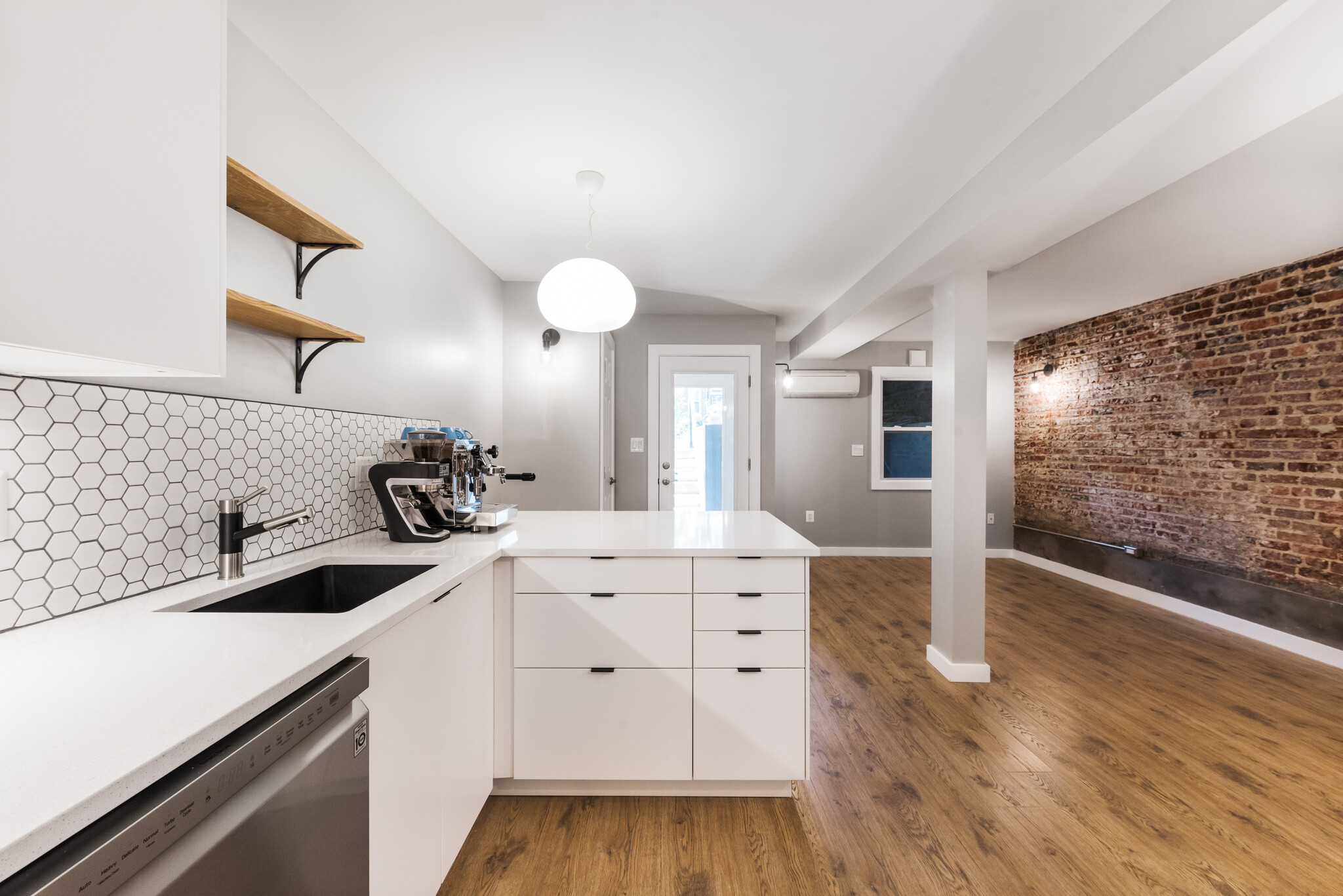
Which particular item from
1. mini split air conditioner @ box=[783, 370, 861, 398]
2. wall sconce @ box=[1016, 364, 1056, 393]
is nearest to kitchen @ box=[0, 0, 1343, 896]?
wall sconce @ box=[1016, 364, 1056, 393]

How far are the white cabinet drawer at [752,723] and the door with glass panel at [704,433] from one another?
3032mm

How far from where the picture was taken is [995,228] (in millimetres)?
2316

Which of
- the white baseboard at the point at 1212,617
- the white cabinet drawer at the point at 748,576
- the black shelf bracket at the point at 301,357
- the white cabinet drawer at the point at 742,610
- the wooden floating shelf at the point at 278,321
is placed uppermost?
the wooden floating shelf at the point at 278,321

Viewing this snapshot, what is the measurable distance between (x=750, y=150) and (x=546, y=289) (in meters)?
0.97

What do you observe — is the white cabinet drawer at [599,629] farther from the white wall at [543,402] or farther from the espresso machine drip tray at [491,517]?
the white wall at [543,402]

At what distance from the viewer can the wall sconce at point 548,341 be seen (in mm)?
3918

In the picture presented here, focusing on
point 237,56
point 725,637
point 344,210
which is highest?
point 237,56

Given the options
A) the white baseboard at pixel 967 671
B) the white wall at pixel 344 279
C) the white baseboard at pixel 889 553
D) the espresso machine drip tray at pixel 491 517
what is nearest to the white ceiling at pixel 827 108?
the white wall at pixel 344 279

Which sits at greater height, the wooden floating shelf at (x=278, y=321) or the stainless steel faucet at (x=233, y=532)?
the wooden floating shelf at (x=278, y=321)

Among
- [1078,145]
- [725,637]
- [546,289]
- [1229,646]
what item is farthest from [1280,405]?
[546,289]

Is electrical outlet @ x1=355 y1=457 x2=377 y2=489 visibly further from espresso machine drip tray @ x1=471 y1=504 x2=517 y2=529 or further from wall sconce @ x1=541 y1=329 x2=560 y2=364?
wall sconce @ x1=541 y1=329 x2=560 y2=364

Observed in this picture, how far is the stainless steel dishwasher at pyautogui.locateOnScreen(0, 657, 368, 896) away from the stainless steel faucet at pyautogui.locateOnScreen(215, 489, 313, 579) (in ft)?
1.93

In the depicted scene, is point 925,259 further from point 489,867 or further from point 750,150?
point 489,867

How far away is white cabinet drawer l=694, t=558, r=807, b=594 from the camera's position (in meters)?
1.83
